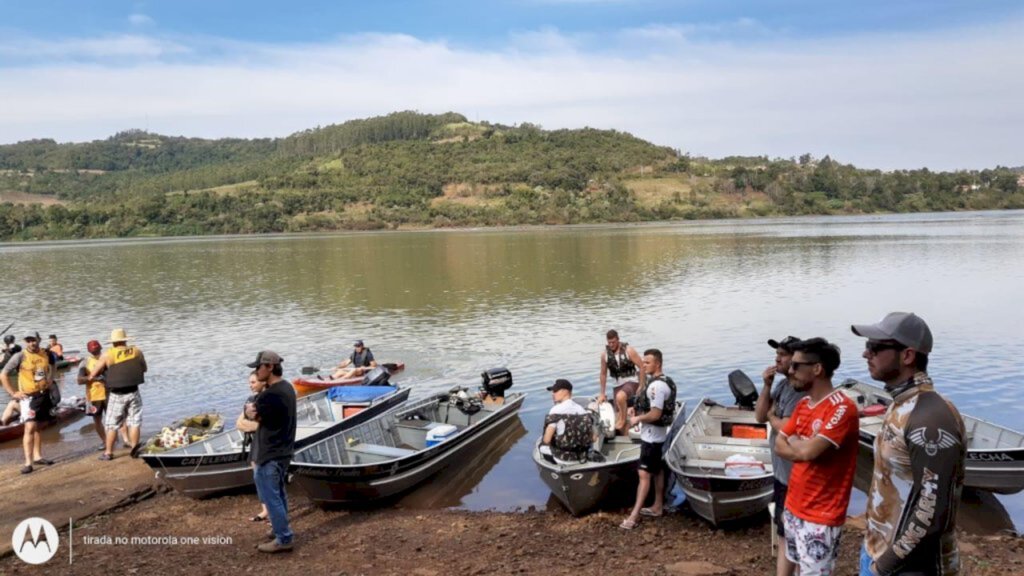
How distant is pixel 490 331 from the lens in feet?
86.7

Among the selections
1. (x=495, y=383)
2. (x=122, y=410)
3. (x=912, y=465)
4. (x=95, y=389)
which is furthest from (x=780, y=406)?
(x=95, y=389)

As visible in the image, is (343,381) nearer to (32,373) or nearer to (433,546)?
(32,373)

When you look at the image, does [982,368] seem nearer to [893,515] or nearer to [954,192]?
[893,515]

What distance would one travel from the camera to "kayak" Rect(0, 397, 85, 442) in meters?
14.2

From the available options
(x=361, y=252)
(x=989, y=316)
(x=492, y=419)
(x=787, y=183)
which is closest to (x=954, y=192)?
(x=787, y=183)

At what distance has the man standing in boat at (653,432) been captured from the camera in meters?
8.81

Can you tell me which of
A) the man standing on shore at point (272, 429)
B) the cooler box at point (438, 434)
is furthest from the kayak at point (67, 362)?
the man standing on shore at point (272, 429)

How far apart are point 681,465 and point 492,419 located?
420 centimetres

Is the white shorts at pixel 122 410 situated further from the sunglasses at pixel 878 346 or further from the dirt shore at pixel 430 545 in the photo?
the sunglasses at pixel 878 346

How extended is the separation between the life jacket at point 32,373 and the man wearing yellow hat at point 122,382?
0.91m

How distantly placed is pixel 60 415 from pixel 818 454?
52.1 ft

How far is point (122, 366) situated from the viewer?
11.4 metres

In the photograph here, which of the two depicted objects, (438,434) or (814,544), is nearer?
(814,544)

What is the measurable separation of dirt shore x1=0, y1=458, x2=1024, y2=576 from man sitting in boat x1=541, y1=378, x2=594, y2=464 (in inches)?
31.0
